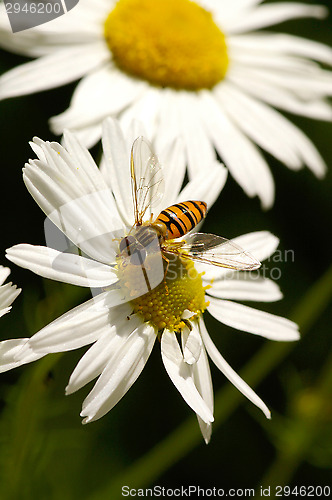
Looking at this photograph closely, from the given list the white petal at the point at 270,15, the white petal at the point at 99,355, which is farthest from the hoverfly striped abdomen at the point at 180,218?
the white petal at the point at 270,15

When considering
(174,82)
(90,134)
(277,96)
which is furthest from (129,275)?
(277,96)

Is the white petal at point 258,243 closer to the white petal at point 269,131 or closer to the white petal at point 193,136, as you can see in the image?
the white petal at point 193,136

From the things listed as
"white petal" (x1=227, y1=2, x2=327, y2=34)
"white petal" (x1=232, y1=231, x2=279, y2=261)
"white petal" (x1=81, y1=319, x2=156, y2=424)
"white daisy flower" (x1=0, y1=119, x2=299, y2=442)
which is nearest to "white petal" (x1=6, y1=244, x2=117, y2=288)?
"white daisy flower" (x1=0, y1=119, x2=299, y2=442)

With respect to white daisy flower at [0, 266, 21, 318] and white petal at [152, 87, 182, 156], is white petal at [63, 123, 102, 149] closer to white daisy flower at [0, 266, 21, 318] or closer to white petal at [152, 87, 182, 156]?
white petal at [152, 87, 182, 156]

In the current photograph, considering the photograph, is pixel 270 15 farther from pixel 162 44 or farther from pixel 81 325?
pixel 81 325

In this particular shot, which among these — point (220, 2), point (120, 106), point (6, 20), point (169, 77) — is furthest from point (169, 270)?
point (220, 2)

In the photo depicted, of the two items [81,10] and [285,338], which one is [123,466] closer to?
[285,338]
